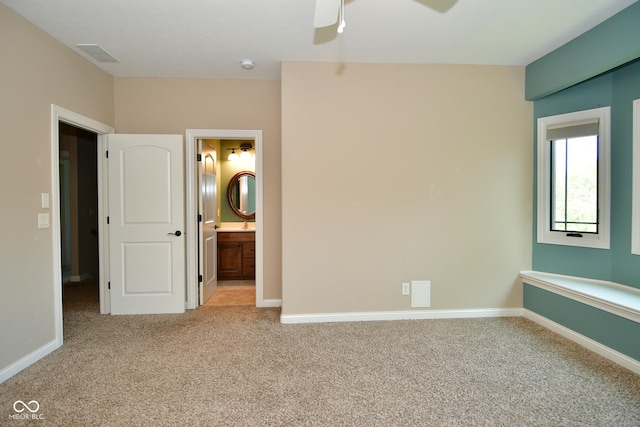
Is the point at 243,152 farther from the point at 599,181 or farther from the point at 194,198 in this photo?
the point at 599,181

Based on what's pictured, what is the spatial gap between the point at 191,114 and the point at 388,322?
3232mm

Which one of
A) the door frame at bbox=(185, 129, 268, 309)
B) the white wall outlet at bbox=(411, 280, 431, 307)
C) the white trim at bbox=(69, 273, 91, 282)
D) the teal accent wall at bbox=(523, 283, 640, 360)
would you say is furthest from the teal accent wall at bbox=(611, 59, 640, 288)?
the white trim at bbox=(69, 273, 91, 282)

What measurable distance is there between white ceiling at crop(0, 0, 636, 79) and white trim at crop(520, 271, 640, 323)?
2.22 m

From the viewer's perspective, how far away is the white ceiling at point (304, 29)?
2230mm

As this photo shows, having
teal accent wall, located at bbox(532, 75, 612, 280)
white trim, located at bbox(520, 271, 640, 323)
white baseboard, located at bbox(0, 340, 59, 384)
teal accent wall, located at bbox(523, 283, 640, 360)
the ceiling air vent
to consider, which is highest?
the ceiling air vent

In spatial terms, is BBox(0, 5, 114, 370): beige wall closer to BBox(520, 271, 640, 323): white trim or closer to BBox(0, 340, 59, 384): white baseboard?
BBox(0, 340, 59, 384): white baseboard

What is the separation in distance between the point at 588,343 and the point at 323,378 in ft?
7.57

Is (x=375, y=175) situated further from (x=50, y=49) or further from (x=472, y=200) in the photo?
(x=50, y=49)

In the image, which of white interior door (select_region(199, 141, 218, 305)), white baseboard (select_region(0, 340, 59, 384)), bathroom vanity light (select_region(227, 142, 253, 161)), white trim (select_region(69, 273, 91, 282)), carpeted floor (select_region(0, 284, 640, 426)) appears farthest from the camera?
bathroom vanity light (select_region(227, 142, 253, 161))

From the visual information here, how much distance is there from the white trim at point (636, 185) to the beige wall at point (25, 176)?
4.98 metres

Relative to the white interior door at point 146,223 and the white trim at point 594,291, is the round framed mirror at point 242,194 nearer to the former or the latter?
the white interior door at point 146,223

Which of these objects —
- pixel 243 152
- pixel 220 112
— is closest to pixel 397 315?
pixel 220 112

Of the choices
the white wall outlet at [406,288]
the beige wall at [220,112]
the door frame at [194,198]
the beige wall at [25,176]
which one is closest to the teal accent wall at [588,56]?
the white wall outlet at [406,288]

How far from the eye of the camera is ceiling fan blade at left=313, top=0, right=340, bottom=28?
1.62 meters
